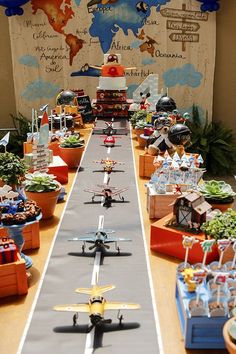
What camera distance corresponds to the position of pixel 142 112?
688cm

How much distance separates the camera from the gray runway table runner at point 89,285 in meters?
2.41

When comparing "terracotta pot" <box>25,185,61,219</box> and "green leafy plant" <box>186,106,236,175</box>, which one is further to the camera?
"green leafy plant" <box>186,106,236,175</box>

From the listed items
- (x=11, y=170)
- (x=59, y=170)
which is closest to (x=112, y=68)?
(x=59, y=170)

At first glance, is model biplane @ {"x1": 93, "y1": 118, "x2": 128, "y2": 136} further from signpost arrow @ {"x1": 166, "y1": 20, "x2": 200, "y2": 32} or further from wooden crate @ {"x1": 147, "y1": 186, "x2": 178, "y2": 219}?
wooden crate @ {"x1": 147, "y1": 186, "x2": 178, "y2": 219}

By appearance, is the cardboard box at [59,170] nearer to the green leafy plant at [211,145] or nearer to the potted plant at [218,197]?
the potted plant at [218,197]

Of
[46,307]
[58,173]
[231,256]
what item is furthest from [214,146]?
[46,307]

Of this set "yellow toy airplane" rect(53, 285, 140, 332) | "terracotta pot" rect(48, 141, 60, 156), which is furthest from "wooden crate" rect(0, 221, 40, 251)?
"terracotta pot" rect(48, 141, 60, 156)

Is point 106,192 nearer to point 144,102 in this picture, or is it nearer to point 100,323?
point 100,323

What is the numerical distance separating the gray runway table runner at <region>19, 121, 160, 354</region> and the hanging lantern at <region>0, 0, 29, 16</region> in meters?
5.25

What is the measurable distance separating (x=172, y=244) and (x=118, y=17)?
6539 millimetres

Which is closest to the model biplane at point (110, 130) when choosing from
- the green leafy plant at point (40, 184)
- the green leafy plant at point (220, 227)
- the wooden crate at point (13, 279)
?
the green leafy plant at point (40, 184)

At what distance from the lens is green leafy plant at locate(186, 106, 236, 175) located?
9.20 metres

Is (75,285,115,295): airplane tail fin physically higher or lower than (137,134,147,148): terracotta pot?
lower

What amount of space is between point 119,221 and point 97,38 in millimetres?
5910
